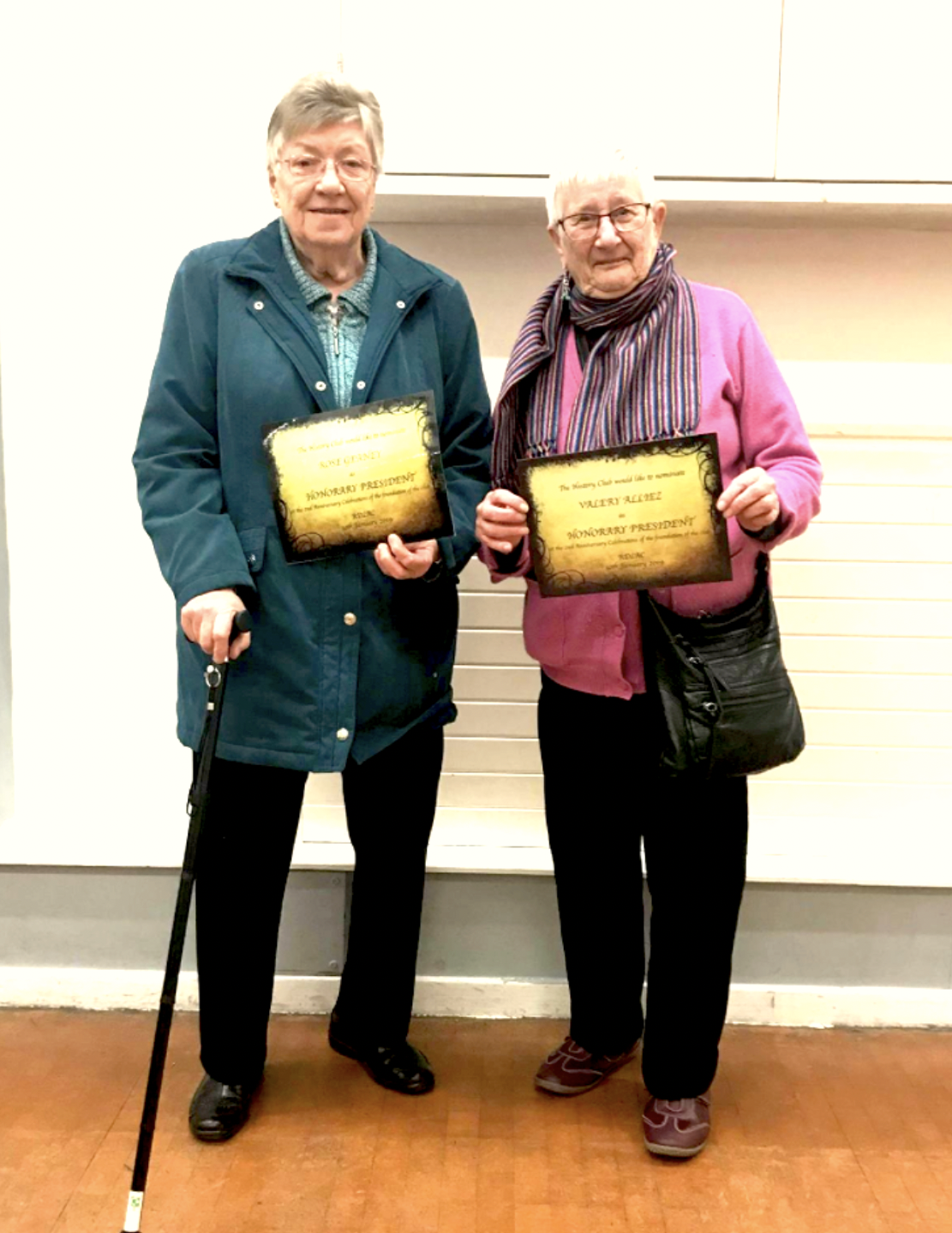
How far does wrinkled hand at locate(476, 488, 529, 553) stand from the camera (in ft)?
5.78

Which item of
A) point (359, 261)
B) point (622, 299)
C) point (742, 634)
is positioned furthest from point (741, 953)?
point (359, 261)

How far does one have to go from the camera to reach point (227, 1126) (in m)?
1.99

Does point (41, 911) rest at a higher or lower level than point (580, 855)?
lower

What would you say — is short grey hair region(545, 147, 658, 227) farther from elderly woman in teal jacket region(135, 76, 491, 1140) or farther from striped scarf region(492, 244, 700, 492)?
elderly woman in teal jacket region(135, 76, 491, 1140)

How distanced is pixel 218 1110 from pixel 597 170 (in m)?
1.55

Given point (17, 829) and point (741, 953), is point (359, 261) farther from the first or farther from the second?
point (741, 953)

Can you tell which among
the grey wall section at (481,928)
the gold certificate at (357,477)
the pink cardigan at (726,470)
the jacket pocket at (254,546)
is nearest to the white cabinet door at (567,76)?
the pink cardigan at (726,470)

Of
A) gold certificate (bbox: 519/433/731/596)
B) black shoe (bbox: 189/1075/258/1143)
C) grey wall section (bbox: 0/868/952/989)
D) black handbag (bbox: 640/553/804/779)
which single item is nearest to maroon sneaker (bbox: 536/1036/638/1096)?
grey wall section (bbox: 0/868/952/989)

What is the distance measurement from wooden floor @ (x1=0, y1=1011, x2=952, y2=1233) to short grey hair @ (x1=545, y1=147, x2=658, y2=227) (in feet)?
4.75

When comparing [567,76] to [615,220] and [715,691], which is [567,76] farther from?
[715,691]

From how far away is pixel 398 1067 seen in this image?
214 cm

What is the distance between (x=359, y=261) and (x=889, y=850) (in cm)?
147

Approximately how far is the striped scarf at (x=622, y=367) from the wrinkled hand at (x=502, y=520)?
0.09 metres

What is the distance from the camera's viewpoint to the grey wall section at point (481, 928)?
2.38 meters
